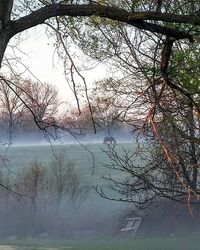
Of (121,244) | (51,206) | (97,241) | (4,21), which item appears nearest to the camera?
(4,21)

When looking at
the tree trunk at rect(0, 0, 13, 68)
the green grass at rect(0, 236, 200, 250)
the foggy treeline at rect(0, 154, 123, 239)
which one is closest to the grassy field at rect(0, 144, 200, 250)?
the green grass at rect(0, 236, 200, 250)

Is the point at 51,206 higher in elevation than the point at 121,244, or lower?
higher

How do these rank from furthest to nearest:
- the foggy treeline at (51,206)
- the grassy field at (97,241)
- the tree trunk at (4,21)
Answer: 1. the foggy treeline at (51,206)
2. the grassy field at (97,241)
3. the tree trunk at (4,21)

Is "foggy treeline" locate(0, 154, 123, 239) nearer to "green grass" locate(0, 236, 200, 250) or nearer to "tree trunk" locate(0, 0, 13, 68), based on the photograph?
"green grass" locate(0, 236, 200, 250)

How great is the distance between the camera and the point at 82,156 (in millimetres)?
20000

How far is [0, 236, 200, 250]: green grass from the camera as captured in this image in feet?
49.4

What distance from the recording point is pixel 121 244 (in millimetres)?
15734

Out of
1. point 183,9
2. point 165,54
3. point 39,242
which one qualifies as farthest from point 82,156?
point 165,54

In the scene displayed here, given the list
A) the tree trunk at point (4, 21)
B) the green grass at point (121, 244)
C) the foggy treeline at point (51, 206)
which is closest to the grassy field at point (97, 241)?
the green grass at point (121, 244)

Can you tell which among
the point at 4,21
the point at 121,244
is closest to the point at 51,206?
the point at 121,244

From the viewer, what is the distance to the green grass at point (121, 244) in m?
15.0

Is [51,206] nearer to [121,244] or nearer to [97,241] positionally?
[97,241]

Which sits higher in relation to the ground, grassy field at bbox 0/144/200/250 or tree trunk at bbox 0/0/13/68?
tree trunk at bbox 0/0/13/68

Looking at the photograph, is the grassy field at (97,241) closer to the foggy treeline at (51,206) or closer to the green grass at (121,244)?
the green grass at (121,244)
